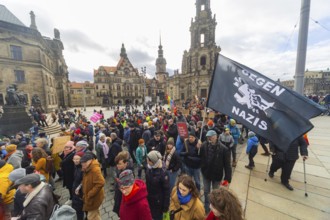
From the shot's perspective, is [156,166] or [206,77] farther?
[206,77]

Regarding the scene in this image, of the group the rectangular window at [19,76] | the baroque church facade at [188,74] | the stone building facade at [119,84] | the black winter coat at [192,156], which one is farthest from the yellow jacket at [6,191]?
the stone building facade at [119,84]

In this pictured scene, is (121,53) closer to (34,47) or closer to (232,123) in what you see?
(34,47)

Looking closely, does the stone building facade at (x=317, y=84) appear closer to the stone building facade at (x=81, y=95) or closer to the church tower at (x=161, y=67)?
the church tower at (x=161, y=67)

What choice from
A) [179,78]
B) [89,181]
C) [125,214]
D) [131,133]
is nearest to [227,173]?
[125,214]

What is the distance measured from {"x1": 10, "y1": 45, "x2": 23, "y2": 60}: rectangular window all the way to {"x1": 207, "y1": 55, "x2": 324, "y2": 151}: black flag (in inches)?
1321

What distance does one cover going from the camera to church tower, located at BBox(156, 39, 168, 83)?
78438mm

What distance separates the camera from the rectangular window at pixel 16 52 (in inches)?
892

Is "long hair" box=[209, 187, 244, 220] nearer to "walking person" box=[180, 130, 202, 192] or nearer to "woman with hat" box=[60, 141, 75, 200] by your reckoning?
"walking person" box=[180, 130, 202, 192]

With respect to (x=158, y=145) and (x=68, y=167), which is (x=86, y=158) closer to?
(x=68, y=167)

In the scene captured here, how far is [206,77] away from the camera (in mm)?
36500

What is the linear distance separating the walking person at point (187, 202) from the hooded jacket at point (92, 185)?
1.49 m

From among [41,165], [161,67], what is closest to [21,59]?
[41,165]

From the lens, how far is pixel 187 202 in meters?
2.04

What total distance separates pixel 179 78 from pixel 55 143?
40433 millimetres
